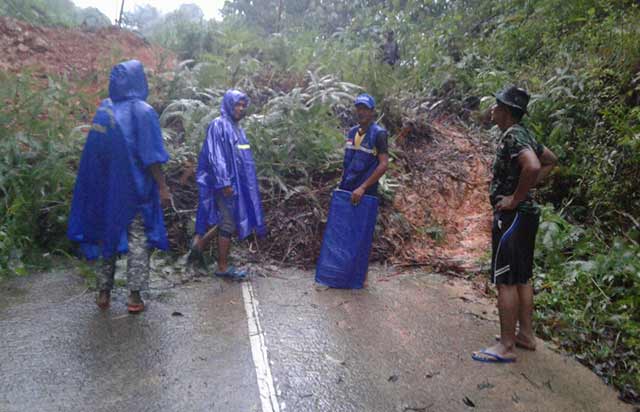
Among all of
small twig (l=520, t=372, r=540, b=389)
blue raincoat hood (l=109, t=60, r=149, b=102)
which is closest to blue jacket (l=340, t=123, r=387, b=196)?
blue raincoat hood (l=109, t=60, r=149, b=102)

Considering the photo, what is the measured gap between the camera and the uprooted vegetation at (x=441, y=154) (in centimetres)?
435

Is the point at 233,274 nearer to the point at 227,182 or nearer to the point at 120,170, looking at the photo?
the point at 227,182

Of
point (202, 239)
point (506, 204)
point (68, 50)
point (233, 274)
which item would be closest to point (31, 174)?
point (202, 239)

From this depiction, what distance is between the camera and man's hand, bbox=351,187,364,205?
450 cm

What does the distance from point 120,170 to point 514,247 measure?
281 cm

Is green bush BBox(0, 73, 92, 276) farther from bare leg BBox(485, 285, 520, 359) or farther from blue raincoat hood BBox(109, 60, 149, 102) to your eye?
bare leg BBox(485, 285, 520, 359)

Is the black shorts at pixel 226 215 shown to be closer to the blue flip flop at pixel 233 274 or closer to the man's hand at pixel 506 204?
the blue flip flop at pixel 233 274

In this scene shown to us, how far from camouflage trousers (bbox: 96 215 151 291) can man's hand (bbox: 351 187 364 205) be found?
1773mm

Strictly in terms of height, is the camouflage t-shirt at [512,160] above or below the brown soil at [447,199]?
above

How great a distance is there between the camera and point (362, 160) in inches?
181

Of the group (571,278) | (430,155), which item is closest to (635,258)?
(571,278)

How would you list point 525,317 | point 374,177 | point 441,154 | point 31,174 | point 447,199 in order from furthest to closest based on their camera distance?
point 441,154 → point 447,199 → point 31,174 → point 374,177 → point 525,317

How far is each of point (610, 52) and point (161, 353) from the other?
6719 mm

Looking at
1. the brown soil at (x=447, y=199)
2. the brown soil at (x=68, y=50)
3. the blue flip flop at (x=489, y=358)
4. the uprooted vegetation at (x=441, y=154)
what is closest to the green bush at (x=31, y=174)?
the uprooted vegetation at (x=441, y=154)
